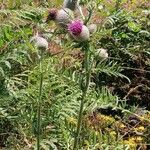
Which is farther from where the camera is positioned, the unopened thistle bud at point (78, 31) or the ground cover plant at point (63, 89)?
the ground cover plant at point (63, 89)

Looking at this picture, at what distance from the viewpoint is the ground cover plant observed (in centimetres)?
214

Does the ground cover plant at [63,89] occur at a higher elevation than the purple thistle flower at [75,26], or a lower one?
lower

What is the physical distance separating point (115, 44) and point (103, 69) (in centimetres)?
244

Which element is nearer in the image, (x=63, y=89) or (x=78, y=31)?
(x=78, y=31)

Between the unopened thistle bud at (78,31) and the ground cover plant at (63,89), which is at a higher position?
the unopened thistle bud at (78,31)

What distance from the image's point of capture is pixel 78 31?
1.95 meters

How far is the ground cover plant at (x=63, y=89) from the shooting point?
2137mm

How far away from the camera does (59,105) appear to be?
2684 millimetres

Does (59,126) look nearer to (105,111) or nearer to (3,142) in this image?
(3,142)

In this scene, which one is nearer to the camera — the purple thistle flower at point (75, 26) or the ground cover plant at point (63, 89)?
the purple thistle flower at point (75, 26)

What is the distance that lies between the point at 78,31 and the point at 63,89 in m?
0.97

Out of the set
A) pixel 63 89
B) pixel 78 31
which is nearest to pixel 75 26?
pixel 78 31

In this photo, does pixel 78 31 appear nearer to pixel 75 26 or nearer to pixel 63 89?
pixel 75 26

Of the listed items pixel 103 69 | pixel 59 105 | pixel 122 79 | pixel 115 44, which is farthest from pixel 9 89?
pixel 115 44
